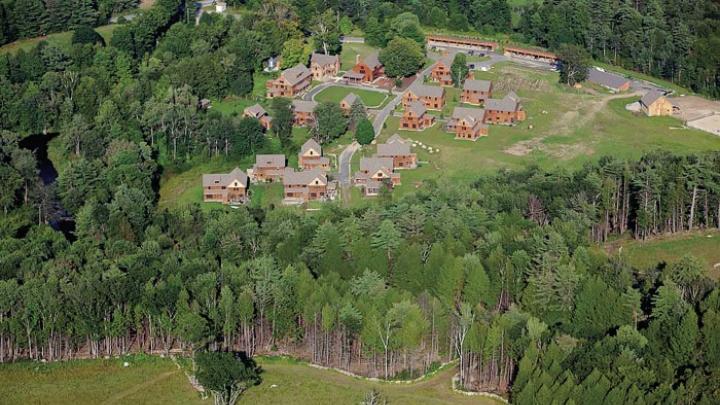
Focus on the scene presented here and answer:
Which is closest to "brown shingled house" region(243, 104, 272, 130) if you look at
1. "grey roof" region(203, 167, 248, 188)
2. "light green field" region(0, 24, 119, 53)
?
"grey roof" region(203, 167, 248, 188)

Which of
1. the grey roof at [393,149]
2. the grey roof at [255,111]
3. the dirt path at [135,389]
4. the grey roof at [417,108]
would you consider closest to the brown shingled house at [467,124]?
the grey roof at [417,108]

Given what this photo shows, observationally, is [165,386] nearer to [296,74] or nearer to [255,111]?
[255,111]

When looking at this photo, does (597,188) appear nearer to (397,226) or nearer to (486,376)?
(397,226)

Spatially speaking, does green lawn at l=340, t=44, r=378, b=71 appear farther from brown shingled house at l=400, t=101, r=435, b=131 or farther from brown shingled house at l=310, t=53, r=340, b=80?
brown shingled house at l=400, t=101, r=435, b=131

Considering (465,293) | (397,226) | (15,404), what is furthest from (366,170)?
(15,404)

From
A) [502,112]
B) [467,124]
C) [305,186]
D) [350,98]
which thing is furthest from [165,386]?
[502,112]

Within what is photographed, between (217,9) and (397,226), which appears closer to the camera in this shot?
(397,226)

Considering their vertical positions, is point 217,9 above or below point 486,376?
above
